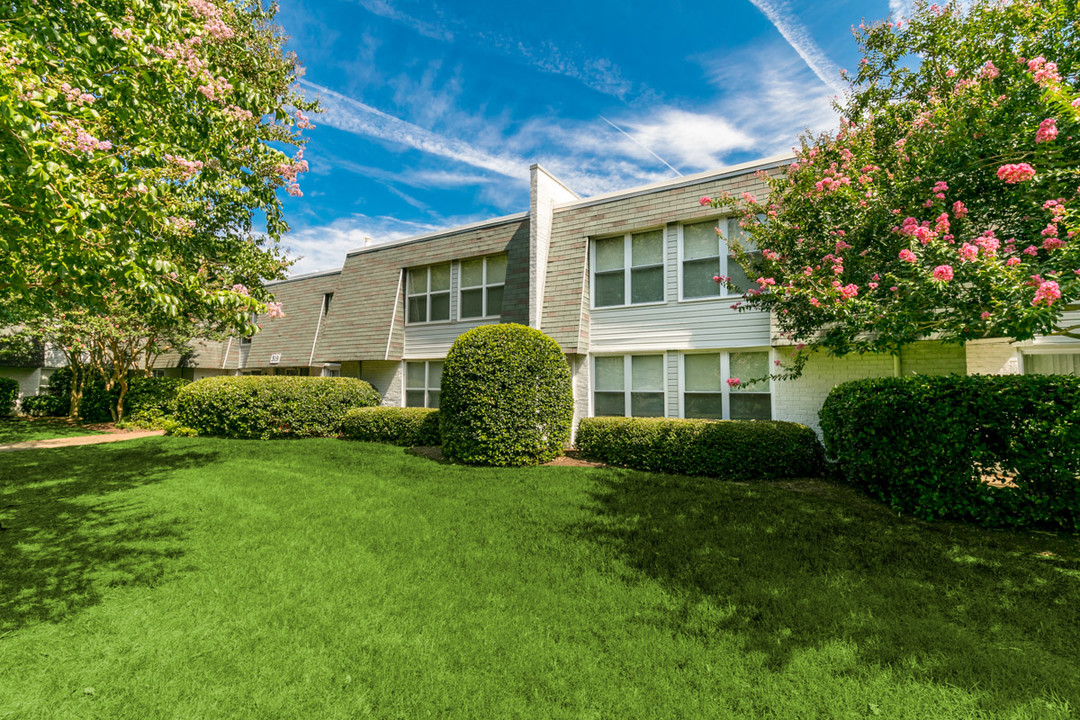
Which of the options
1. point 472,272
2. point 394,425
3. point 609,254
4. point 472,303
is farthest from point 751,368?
point 394,425

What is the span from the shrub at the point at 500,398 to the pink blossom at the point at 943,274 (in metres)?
6.66

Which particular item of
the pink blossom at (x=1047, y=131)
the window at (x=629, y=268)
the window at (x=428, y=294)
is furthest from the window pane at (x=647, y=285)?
the pink blossom at (x=1047, y=131)

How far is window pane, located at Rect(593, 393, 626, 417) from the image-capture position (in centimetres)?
1139

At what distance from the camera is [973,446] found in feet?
18.7

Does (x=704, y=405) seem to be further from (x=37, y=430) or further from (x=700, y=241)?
(x=37, y=430)

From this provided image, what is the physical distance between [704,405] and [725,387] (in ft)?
1.99

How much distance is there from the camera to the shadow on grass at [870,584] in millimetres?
3221

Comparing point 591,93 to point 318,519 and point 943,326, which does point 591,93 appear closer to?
point 943,326

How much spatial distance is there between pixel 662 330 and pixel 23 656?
10436 mm

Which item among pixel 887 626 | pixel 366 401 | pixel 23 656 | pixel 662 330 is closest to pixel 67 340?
pixel 366 401

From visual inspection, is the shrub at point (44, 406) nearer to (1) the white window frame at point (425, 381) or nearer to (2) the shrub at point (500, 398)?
(1) the white window frame at point (425, 381)

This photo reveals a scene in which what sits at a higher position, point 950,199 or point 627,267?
point 627,267

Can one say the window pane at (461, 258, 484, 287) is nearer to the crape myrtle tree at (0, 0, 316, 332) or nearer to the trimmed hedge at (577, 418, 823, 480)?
the trimmed hedge at (577, 418, 823, 480)

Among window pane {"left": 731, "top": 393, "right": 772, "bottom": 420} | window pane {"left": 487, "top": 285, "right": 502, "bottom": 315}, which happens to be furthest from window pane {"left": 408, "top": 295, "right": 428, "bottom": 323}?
window pane {"left": 731, "top": 393, "right": 772, "bottom": 420}
